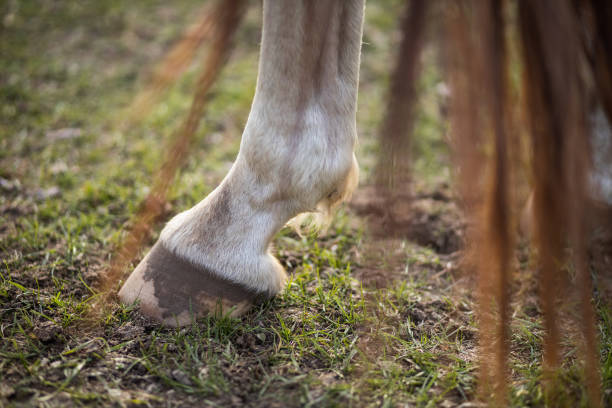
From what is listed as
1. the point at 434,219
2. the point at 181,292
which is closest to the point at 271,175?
the point at 181,292

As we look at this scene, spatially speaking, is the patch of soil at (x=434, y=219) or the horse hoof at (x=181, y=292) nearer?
the horse hoof at (x=181, y=292)

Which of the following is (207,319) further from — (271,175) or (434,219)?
(434,219)

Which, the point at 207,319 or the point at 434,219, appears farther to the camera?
the point at 434,219

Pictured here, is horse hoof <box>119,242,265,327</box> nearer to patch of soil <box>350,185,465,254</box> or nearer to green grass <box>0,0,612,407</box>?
green grass <box>0,0,612,407</box>

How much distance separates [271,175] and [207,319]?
48 cm

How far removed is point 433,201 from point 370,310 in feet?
3.16

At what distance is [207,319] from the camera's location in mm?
1432

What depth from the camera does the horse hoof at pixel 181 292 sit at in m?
1.41

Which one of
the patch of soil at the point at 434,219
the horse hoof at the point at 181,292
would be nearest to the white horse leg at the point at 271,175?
the horse hoof at the point at 181,292

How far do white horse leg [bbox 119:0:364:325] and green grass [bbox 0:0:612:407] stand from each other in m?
0.10

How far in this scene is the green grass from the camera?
4.11ft

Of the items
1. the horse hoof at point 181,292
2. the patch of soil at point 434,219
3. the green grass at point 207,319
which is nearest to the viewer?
the green grass at point 207,319

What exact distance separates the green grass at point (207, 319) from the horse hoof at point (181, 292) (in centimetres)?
4

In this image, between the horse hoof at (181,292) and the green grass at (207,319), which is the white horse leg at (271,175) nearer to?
the horse hoof at (181,292)
